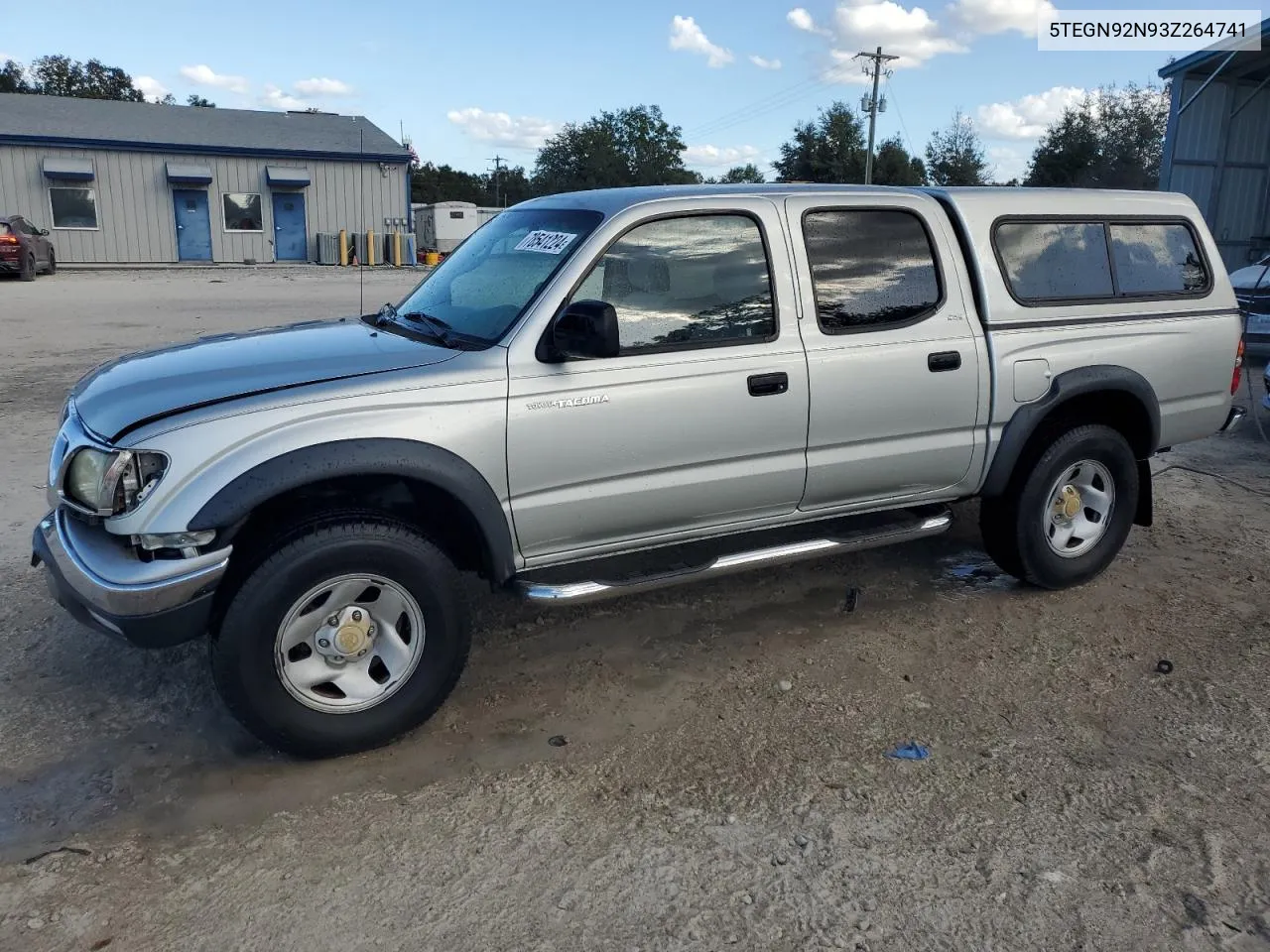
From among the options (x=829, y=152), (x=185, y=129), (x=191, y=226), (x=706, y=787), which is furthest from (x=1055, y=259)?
(x=829, y=152)

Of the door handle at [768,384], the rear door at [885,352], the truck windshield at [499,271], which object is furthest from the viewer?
the rear door at [885,352]

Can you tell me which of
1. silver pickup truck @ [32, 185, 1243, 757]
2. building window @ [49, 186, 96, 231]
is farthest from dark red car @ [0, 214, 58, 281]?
silver pickup truck @ [32, 185, 1243, 757]

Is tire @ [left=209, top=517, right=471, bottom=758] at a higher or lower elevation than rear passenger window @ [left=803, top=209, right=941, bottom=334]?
lower

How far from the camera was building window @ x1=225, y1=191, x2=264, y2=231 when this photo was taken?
31.2 m

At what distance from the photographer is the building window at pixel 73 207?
1153 inches

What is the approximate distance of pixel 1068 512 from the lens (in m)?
5.14

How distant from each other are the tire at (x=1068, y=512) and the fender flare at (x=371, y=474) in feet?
8.47

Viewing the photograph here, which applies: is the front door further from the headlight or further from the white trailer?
the white trailer

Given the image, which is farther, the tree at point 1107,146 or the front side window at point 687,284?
the tree at point 1107,146

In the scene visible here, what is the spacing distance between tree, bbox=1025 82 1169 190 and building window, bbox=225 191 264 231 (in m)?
30.0

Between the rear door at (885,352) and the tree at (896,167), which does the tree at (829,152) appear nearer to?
the tree at (896,167)

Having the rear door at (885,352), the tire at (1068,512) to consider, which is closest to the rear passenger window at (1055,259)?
the rear door at (885,352)

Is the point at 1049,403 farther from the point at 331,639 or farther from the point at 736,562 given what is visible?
the point at 331,639

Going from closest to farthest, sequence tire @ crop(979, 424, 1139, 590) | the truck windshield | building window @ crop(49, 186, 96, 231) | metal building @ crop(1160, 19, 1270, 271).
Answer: the truck windshield
tire @ crop(979, 424, 1139, 590)
metal building @ crop(1160, 19, 1270, 271)
building window @ crop(49, 186, 96, 231)
